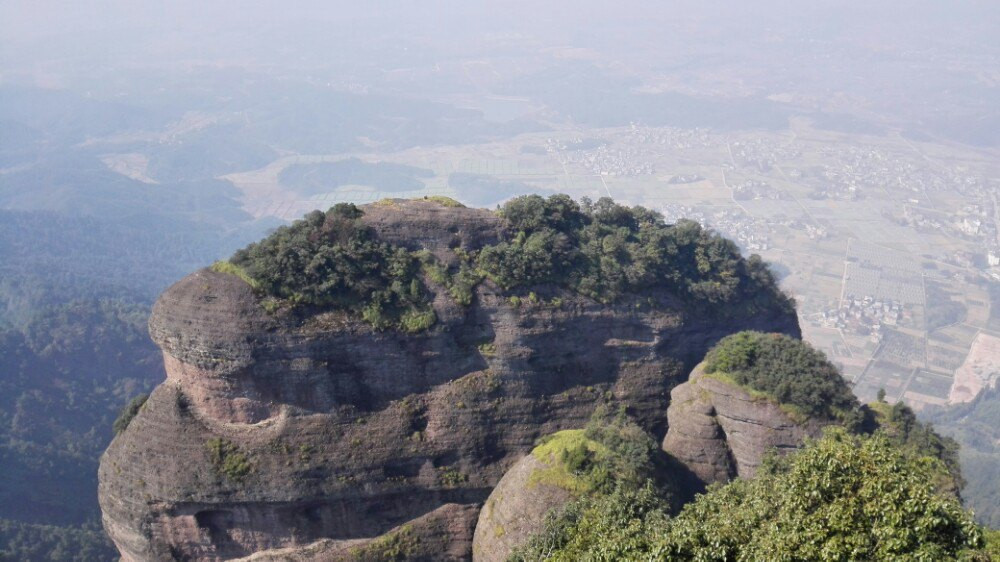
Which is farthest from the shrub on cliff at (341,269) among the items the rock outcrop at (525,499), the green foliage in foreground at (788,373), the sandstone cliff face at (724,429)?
the green foliage in foreground at (788,373)

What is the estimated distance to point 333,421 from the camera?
26672mm

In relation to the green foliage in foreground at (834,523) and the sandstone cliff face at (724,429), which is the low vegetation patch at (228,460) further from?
the sandstone cliff face at (724,429)

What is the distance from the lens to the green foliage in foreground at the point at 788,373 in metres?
28.0

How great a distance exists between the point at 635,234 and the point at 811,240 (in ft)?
293

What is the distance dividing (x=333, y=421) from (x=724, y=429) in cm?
1687

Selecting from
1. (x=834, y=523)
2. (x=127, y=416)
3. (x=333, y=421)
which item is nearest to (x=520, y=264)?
(x=333, y=421)

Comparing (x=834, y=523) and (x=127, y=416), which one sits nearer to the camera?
(x=834, y=523)

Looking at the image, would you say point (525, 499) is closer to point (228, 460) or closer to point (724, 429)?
point (724, 429)

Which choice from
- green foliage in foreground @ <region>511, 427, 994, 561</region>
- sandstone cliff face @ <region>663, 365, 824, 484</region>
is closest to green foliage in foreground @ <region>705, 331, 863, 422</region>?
sandstone cliff face @ <region>663, 365, 824, 484</region>

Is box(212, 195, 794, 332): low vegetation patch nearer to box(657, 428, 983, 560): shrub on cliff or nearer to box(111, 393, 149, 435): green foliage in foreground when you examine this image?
box(111, 393, 149, 435): green foliage in foreground

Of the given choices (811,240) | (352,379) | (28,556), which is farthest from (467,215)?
(811,240)

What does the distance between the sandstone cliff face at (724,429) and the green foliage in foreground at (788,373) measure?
22.7 inches

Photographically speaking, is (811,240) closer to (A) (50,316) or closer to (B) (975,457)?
(B) (975,457)

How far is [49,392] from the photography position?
2800 inches
